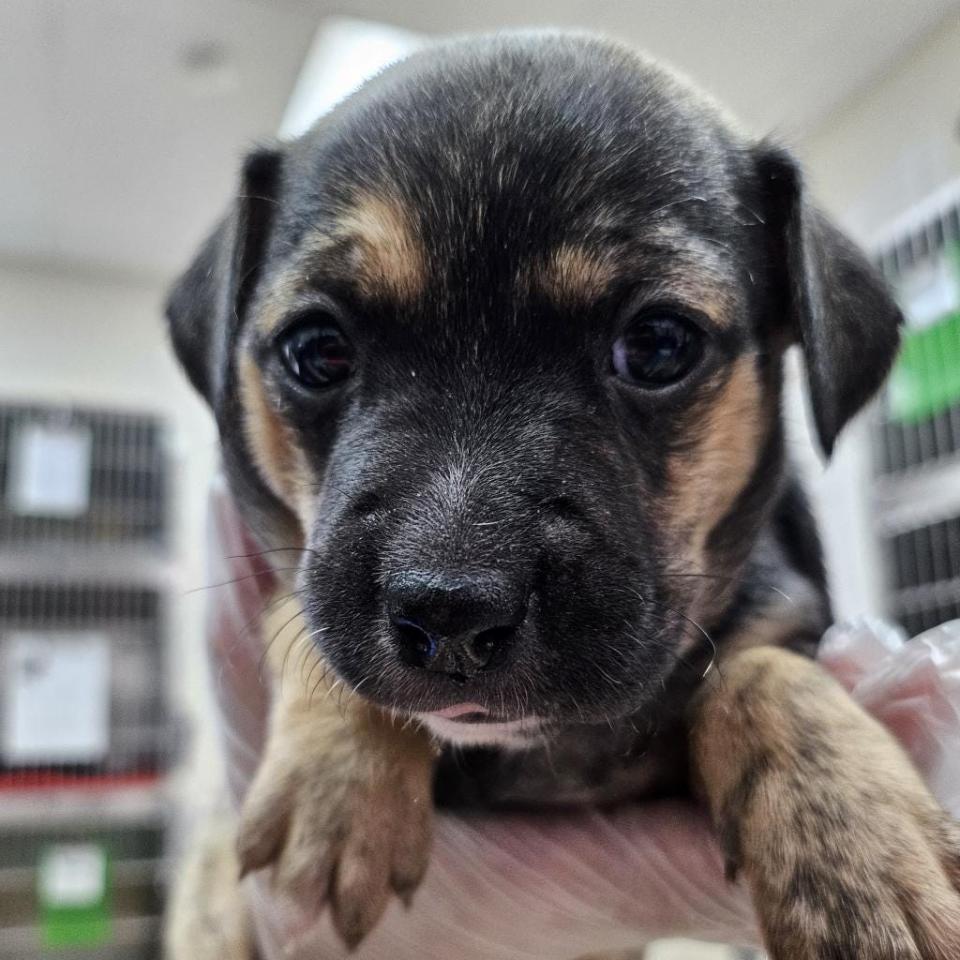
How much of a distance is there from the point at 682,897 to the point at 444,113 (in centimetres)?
112

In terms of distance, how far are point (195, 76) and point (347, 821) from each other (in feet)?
8.52

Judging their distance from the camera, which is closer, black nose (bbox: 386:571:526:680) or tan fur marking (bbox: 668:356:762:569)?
black nose (bbox: 386:571:526:680)

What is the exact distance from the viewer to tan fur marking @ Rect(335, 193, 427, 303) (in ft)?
3.72

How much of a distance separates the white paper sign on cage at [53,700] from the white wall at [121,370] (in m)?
0.39

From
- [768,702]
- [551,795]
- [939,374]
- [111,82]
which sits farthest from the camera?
[111,82]

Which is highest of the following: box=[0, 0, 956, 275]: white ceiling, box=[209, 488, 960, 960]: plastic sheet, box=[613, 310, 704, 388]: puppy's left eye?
box=[0, 0, 956, 275]: white ceiling

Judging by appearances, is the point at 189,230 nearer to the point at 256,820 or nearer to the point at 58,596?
the point at 58,596

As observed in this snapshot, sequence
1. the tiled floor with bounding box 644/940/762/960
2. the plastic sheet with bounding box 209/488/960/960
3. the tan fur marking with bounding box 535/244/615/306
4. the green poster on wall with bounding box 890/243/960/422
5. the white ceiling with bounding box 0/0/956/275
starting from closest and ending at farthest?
the tan fur marking with bounding box 535/244/615/306 < the plastic sheet with bounding box 209/488/960/960 < the tiled floor with bounding box 644/940/762/960 < the white ceiling with bounding box 0/0/956/275 < the green poster on wall with bounding box 890/243/960/422

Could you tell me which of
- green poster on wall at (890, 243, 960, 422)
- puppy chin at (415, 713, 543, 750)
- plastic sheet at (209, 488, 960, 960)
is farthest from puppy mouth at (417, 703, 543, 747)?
green poster on wall at (890, 243, 960, 422)

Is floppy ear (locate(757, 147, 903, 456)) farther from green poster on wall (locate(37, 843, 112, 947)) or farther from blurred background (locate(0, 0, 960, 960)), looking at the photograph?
green poster on wall (locate(37, 843, 112, 947))

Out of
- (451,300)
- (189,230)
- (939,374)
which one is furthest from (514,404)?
(189,230)

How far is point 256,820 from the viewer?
121cm

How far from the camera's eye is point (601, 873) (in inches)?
56.4

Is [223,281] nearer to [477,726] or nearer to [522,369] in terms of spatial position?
[522,369]
